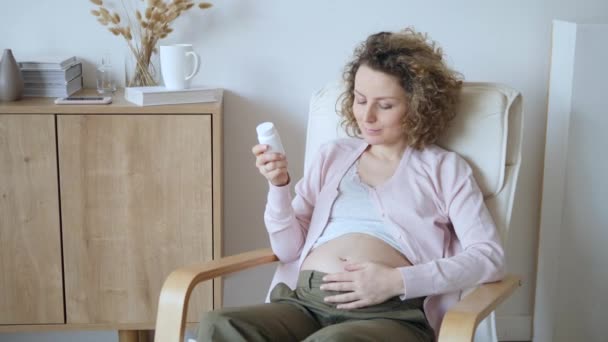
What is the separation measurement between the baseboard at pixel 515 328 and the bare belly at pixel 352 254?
954mm

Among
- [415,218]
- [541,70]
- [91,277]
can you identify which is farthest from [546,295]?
[91,277]

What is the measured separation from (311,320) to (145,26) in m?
0.96

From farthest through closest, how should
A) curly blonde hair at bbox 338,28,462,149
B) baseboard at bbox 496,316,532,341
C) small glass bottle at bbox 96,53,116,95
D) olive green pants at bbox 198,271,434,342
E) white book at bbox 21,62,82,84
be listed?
baseboard at bbox 496,316,532,341
small glass bottle at bbox 96,53,116,95
white book at bbox 21,62,82,84
curly blonde hair at bbox 338,28,462,149
olive green pants at bbox 198,271,434,342

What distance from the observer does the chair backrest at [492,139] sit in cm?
193

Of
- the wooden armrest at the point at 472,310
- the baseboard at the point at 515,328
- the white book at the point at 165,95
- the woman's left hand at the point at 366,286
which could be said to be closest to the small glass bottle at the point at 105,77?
the white book at the point at 165,95

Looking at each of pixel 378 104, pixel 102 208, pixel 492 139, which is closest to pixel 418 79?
pixel 378 104

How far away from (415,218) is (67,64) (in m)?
1.05

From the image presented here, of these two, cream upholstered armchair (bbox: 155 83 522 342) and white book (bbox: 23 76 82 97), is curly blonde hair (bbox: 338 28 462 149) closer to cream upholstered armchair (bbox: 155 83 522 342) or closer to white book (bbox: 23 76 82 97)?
cream upholstered armchair (bbox: 155 83 522 342)

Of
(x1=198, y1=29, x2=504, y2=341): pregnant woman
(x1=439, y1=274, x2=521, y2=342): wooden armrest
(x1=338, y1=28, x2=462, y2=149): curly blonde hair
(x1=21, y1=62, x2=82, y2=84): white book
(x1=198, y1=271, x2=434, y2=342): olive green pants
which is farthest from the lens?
(x1=21, y1=62, x2=82, y2=84): white book

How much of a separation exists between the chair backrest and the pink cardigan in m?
0.06

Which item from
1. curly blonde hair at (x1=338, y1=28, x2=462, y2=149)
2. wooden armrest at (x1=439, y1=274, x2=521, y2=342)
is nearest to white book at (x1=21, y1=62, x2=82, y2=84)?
curly blonde hair at (x1=338, y1=28, x2=462, y2=149)

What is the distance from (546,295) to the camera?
2.47 m

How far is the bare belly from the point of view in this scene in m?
1.80

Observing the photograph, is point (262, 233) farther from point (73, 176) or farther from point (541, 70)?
point (541, 70)
